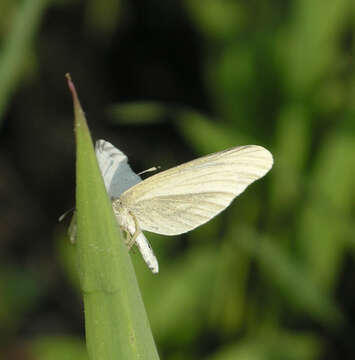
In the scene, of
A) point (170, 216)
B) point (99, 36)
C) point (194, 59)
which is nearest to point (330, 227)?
point (170, 216)

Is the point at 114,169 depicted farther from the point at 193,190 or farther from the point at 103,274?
the point at 103,274

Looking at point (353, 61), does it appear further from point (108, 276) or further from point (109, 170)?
point (108, 276)

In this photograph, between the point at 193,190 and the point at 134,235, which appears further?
the point at 193,190

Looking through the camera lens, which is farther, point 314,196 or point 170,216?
point 314,196

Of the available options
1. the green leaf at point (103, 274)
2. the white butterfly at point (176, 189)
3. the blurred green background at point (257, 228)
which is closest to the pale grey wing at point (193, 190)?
the white butterfly at point (176, 189)

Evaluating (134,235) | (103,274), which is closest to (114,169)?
(134,235)

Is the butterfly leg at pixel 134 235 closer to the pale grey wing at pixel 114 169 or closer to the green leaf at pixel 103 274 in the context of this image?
the pale grey wing at pixel 114 169

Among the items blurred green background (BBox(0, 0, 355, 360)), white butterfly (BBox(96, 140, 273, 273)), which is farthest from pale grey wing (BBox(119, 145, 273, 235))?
blurred green background (BBox(0, 0, 355, 360))

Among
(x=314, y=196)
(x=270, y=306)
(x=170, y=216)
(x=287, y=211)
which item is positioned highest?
(x=170, y=216)
